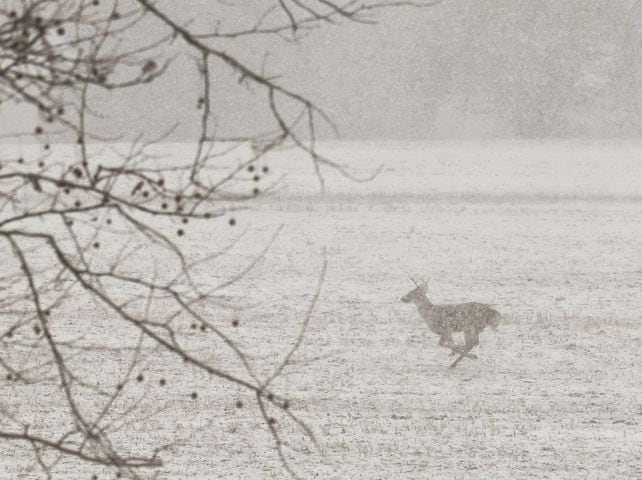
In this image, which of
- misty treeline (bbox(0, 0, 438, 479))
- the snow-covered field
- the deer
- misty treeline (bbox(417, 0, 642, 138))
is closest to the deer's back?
the deer

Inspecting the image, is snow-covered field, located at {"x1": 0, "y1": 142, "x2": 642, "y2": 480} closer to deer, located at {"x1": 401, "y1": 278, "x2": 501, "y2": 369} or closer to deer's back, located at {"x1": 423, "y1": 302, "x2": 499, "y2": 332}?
deer, located at {"x1": 401, "y1": 278, "x2": 501, "y2": 369}

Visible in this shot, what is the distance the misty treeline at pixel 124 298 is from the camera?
3.48 metres

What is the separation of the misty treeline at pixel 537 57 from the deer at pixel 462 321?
175ft

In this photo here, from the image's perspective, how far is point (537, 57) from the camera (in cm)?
6812

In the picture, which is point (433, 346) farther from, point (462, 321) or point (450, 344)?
point (462, 321)

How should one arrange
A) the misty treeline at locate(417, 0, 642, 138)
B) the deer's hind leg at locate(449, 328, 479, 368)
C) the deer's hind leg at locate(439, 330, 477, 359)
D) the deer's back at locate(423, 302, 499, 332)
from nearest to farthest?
the deer's back at locate(423, 302, 499, 332) → the deer's hind leg at locate(449, 328, 479, 368) → the deer's hind leg at locate(439, 330, 477, 359) → the misty treeline at locate(417, 0, 642, 138)

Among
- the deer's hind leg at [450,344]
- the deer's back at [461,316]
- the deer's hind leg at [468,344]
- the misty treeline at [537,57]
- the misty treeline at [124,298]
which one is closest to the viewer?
the misty treeline at [124,298]

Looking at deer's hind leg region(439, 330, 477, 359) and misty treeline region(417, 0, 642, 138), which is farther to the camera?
misty treeline region(417, 0, 642, 138)

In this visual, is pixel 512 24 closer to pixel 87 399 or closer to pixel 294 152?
pixel 294 152

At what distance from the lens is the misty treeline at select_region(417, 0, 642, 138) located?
67.6 meters

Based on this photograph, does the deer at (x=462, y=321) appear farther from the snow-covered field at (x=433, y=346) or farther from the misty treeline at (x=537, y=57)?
the misty treeline at (x=537, y=57)

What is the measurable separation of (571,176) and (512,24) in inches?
924

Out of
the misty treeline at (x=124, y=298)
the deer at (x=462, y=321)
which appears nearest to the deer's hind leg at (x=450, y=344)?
the deer at (x=462, y=321)

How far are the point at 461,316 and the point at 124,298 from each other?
8.13 m
